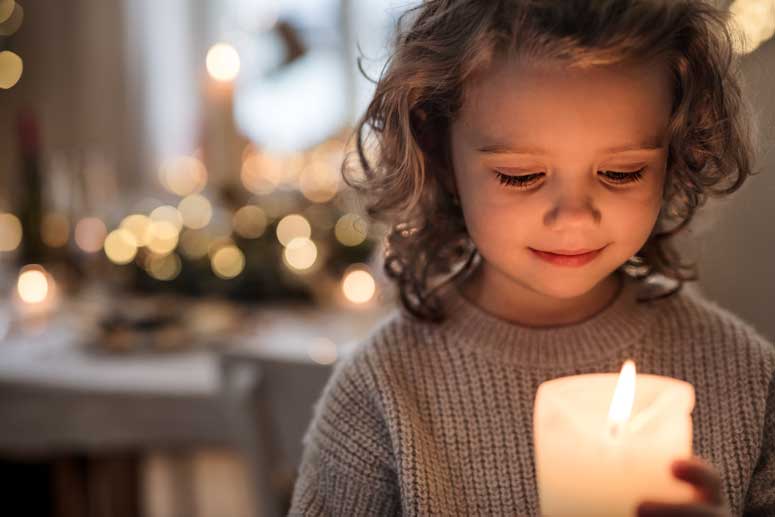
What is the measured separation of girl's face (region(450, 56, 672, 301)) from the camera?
781 millimetres

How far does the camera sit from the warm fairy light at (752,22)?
87 centimetres

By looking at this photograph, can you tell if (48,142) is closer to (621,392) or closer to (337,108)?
(337,108)

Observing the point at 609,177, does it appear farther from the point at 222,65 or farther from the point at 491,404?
the point at 222,65

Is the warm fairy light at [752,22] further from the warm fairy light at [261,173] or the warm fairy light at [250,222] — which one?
the warm fairy light at [261,173]

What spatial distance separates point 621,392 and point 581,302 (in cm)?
40

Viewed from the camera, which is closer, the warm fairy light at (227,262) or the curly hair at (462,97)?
the curly hair at (462,97)

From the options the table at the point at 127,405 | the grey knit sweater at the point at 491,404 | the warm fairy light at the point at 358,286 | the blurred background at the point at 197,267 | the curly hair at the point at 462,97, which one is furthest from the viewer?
the warm fairy light at the point at 358,286

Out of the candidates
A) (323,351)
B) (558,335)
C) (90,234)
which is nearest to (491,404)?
(558,335)

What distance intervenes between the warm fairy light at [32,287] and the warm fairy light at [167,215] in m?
0.43

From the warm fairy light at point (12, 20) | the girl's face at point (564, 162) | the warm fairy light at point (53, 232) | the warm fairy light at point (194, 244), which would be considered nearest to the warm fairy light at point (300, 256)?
the warm fairy light at point (194, 244)

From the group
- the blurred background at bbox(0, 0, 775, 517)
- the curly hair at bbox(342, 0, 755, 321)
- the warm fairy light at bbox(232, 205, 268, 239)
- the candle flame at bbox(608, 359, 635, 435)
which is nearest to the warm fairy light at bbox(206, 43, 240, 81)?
the blurred background at bbox(0, 0, 775, 517)

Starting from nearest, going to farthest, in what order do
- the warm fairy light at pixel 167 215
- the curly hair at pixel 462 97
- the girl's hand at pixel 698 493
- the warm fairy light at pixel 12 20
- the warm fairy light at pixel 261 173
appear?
the girl's hand at pixel 698 493, the curly hair at pixel 462 97, the warm fairy light at pixel 167 215, the warm fairy light at pixel 261 173, the warm fairy light at pixel 12 20

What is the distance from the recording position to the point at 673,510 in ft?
1.84

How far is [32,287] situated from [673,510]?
1.88 metres
